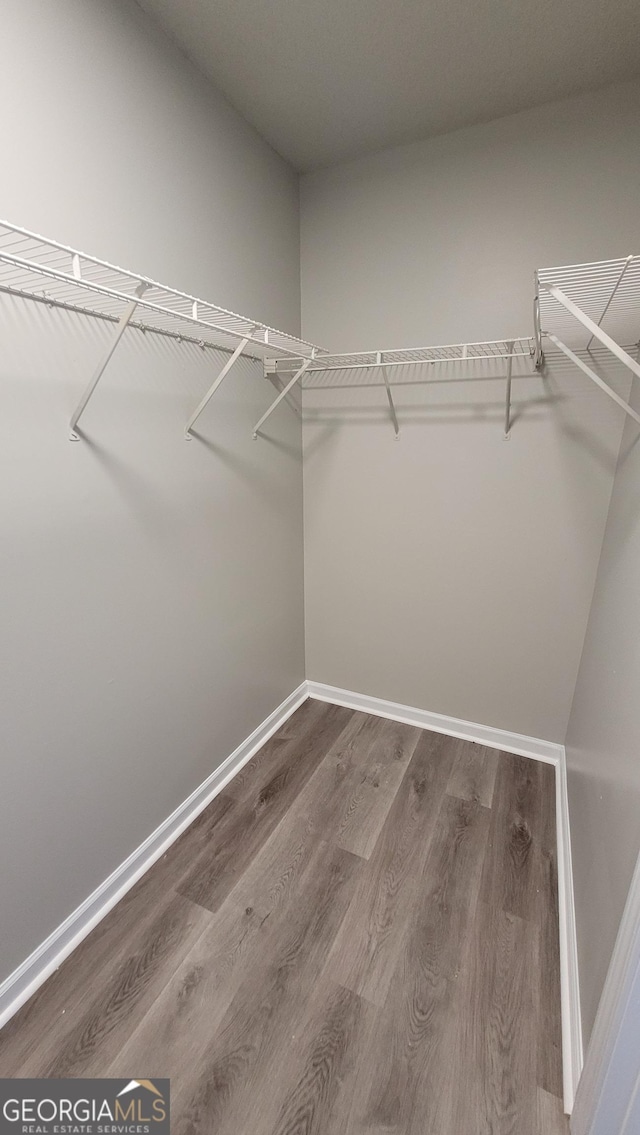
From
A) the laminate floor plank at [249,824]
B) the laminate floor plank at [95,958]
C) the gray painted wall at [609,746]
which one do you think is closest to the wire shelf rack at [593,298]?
the gray painted wall at [609,746]

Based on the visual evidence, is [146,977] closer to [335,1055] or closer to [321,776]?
[335,1055]

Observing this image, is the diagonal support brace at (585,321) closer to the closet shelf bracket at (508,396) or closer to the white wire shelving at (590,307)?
the white wire shelving at (590,307)

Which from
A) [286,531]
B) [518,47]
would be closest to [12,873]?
[286,531]

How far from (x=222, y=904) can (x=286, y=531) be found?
4.93ft

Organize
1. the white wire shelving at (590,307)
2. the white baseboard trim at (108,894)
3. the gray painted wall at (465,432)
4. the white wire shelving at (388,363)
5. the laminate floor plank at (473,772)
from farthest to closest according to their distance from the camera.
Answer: the laminate floor plank at (473,772)
the white wire shelving at (388,363)
the gray painted wall at (465,432)
the white baseboard trim at (108,894)
the white wire shelving at (590,307)

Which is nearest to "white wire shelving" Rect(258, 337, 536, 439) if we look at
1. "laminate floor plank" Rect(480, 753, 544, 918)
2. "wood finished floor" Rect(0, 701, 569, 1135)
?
"laminate floor plank" Rect(480, 753, 544, 918)

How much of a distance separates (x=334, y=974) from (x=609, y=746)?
1.00m

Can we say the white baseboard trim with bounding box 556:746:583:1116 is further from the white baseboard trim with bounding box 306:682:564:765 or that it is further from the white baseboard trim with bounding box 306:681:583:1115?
the white baseboard trim with bounding box 306:682:564:765

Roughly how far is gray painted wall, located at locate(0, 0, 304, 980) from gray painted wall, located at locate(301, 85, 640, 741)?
16.5 inches

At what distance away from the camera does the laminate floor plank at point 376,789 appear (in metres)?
1.72

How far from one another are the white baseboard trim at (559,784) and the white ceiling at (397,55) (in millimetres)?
2488

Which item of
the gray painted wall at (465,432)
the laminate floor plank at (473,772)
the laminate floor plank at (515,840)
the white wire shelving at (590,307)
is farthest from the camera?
the laminate floor plank at (473,772)

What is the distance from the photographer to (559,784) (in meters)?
1.93

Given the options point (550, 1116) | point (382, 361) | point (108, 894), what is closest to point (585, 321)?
point (382, 361)
